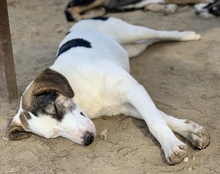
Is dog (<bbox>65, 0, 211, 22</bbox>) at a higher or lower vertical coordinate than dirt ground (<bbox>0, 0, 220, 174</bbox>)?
lower

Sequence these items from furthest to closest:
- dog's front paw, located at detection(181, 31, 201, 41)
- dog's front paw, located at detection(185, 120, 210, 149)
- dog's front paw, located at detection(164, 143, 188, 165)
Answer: dog's front paw, located at detection(181, 31, 201, 41)
dog's front paw, located at detection(185, 120, 210, 149)
dog's front paw, located at detection(164, 143, 188, 165)

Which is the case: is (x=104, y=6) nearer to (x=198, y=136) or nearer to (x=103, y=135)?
(x=103, y=135)

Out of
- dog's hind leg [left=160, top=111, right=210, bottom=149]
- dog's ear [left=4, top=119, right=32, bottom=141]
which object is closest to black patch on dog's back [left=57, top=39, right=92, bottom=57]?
dog's ear [left=4, top=119, right=32, bottom=141]

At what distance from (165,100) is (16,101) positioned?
147cm

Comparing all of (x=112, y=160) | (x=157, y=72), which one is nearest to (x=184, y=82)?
(x=157, y=72)

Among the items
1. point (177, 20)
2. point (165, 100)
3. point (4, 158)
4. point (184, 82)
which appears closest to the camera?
point (4, 158)

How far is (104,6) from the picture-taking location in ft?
24.3

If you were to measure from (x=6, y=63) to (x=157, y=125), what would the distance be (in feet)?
5.71

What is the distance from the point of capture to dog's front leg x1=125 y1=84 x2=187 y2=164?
352 cm

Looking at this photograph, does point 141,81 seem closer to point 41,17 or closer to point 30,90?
point 30,90

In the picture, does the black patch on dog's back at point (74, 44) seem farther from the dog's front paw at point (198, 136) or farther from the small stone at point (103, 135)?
the dog's front paw at point (198, 136)

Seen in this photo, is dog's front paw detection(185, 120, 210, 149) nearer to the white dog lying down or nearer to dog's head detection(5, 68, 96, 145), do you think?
the white dog lying down

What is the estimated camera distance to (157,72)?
5.10m

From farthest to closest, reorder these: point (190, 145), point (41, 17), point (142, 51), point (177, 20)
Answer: point (41, 17) → point (177, 20) → point (142, 51) → point (190, 145)
